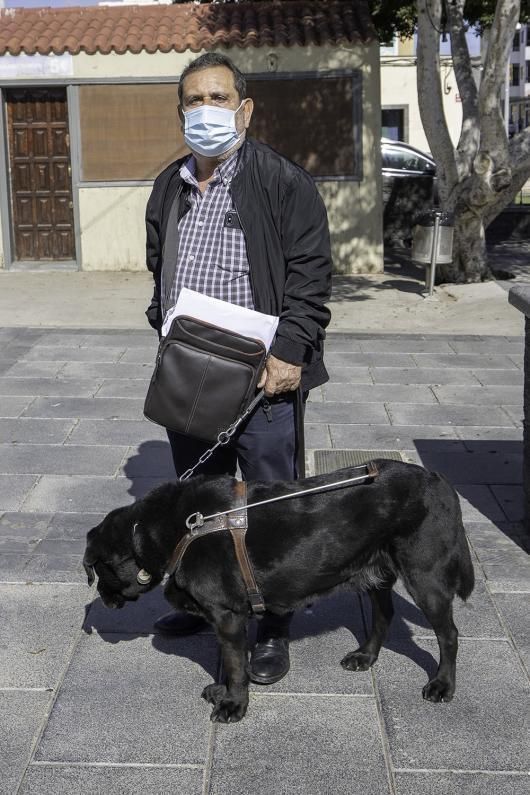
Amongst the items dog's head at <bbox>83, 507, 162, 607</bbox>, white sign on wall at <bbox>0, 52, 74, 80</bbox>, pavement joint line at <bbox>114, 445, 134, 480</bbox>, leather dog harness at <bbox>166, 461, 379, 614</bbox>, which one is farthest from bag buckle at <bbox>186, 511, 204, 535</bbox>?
white sign on wall at <bbox>0, 52, 74, 80</bbox>

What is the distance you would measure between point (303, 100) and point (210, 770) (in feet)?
40.2

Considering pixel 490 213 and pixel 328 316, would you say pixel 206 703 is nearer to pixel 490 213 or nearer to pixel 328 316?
pixel 328 316

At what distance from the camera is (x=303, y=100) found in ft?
46.5

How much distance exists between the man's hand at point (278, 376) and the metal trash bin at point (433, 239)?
9277 millimetres

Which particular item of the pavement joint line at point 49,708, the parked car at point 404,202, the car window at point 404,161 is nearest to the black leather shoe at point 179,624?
the pavement joint line at point 49,708

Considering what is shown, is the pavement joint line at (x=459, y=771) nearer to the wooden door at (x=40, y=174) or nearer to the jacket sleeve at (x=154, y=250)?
the jacket sleeve at (x=154, y=250)

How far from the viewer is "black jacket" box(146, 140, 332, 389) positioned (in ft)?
11.7

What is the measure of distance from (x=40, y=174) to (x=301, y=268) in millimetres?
11966

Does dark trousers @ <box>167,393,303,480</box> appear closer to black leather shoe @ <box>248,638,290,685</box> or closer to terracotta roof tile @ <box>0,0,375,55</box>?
black leather shoe @ <box>248,638,290,685</box>

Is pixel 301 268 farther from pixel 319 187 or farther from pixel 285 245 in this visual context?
pixel 319 187

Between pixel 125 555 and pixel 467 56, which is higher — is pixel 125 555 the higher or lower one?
the lower one

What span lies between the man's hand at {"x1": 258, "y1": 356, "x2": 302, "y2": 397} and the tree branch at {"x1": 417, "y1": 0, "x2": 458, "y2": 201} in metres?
9.84

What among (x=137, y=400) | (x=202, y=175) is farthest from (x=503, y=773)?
(x=137, y=400)

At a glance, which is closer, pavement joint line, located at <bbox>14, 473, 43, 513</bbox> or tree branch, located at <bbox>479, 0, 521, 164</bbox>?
pavement joint line, located at <bbox>14, 473, 43, 513</bbox>
